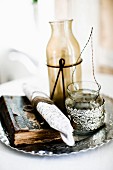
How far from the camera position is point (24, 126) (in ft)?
2.20

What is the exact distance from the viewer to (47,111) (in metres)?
0.70

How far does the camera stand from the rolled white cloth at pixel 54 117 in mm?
634

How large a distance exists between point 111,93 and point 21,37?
0.70m

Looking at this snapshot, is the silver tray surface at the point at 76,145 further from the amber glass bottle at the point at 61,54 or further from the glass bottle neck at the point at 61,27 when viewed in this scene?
the glass bottle neck at the point at 61,27

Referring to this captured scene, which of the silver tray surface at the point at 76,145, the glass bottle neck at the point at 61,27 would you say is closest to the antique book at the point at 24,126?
the silver tray surface at the point at 76,145

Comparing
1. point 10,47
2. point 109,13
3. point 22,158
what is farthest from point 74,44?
point 109,13

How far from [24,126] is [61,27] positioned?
0.98ft

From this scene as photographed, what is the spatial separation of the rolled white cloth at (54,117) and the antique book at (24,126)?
2 centimetres

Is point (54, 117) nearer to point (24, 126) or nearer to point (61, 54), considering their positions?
point (24, 126)

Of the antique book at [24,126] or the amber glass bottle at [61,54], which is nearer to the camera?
the antique book at [24,126]

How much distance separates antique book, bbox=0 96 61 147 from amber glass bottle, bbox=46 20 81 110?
0.33 ft

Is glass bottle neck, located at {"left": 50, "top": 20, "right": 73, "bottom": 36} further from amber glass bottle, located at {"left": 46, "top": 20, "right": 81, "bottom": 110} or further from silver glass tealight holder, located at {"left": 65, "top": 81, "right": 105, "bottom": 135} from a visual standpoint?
silver glass tealight holder, located at {"left": 65, "top": 81, "right": 105, "bottom": 135}

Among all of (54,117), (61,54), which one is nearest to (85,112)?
(54,117)

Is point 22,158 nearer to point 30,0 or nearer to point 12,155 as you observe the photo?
point 12,155
